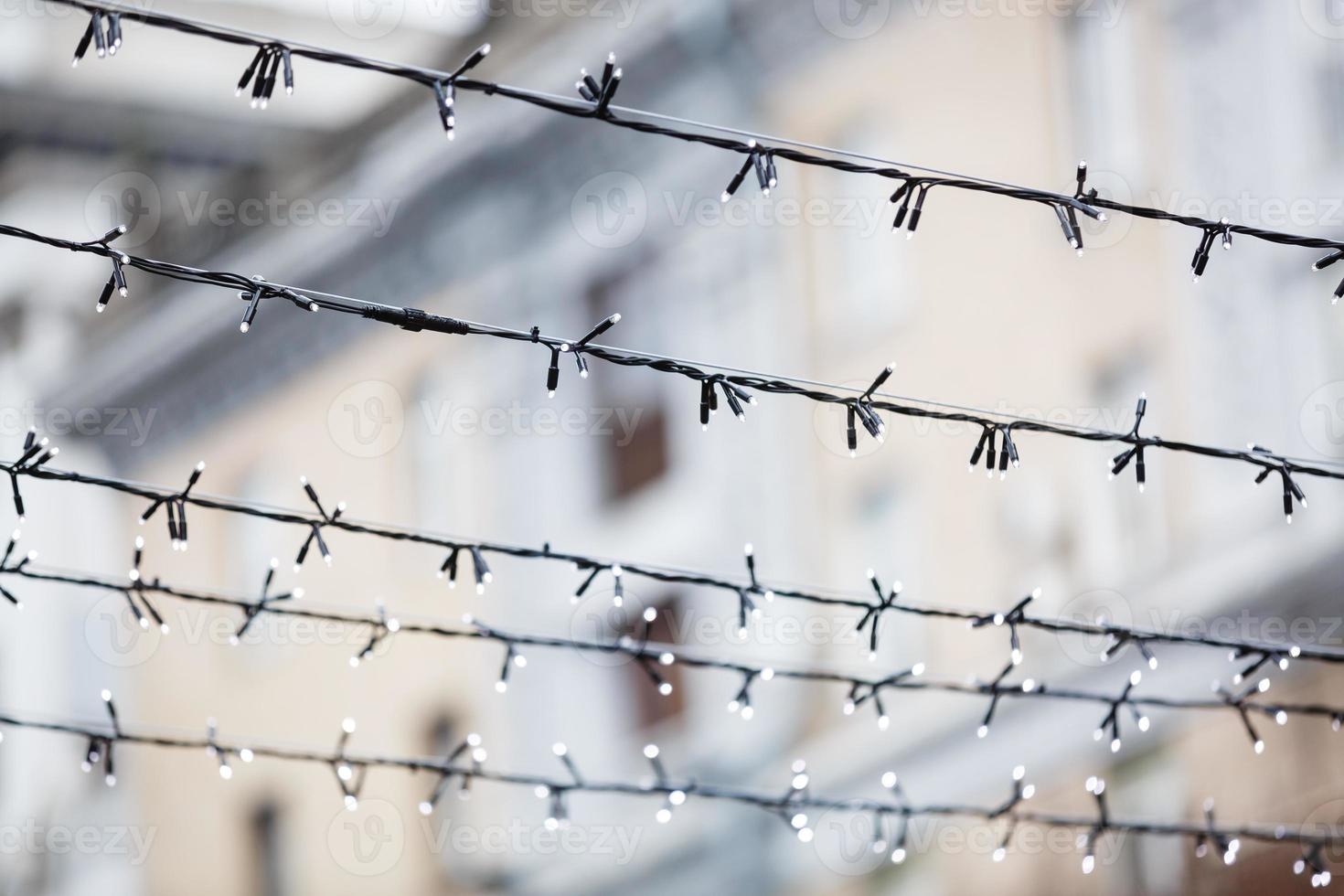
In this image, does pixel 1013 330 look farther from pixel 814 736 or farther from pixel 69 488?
pixel 69 488

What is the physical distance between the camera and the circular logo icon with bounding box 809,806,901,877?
1406 centimetres

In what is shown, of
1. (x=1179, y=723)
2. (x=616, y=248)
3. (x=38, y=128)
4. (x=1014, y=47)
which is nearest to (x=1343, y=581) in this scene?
(x=1179, y=723)

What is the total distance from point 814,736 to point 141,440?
Answer: 10076 mm

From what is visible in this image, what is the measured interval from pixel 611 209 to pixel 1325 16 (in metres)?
6.78

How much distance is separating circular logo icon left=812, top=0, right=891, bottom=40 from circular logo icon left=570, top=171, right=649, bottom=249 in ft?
7.56

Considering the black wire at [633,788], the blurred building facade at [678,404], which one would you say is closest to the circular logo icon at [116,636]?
the blurred building facade at [678,404]

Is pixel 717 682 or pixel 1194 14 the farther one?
pixel 717 682

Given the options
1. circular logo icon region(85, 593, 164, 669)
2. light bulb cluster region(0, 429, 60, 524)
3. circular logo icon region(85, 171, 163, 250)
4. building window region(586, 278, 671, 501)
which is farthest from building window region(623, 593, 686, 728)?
light bulb cluster region(0, 429, 60, 524)

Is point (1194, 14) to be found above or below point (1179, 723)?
above

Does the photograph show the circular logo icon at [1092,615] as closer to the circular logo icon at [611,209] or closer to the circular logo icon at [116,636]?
the circular logo icon at [611,209]

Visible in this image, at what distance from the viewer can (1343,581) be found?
11062 mm

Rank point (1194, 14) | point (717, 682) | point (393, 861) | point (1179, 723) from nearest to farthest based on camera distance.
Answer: point (1179, 723) → point (1194, 14) → point (717, 682) → point (393, 861)

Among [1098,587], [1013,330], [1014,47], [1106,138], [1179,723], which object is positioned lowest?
[1179,723]

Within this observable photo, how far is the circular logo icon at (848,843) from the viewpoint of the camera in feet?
46.1
